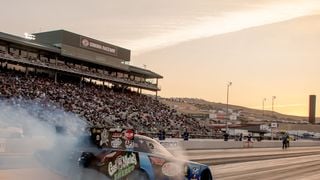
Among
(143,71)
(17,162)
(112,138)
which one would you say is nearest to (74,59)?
(143,71)

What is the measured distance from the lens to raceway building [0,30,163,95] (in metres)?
56.4

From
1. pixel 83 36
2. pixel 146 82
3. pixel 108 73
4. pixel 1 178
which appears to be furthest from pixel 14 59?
pixel 1 178

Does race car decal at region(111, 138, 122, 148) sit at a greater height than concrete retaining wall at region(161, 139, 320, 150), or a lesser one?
greater

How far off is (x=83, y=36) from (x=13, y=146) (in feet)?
171

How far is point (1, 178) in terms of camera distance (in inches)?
465

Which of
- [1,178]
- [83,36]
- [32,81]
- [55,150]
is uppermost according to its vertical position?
[83,36]

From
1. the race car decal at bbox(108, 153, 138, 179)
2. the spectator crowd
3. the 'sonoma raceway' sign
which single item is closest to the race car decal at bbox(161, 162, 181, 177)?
the race car decal at bbox(108, 153, 138, 179)

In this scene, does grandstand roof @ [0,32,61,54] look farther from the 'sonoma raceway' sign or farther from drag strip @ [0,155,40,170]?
drag strip @ [0,155,40,170]

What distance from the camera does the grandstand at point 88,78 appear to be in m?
51.2

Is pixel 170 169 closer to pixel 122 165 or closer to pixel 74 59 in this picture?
pixel 122 165

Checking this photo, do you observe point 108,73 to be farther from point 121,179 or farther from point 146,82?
point 121,179

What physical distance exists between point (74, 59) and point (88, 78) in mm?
3495

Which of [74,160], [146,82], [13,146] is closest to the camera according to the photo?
[74,160]

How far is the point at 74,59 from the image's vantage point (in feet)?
217
